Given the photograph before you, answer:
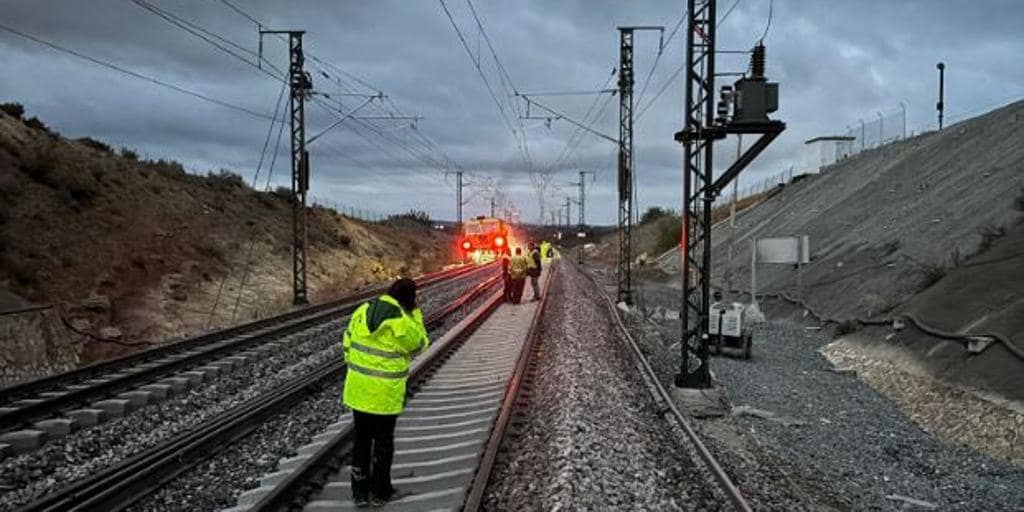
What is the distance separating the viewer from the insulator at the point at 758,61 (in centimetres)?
1183

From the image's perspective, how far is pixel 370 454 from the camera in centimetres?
690

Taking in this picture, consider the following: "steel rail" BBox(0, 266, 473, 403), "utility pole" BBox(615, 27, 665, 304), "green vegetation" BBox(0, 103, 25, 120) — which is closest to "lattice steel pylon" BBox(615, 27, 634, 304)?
"utility pole" BBox(615, 27, 665, 304)

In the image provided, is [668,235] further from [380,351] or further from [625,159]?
[380,351]

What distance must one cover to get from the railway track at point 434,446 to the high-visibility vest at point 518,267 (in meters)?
11.6

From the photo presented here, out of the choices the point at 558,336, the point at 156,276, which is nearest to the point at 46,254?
the point at 156,276

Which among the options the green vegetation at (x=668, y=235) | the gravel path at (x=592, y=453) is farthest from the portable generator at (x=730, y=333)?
the green vegetation at (x=668, y=235)

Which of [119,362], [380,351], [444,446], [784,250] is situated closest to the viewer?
[380,351]

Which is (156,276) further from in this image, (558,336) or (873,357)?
(873,357)

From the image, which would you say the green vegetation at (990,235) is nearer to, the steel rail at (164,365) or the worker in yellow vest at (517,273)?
the worker in yellow vest at (517,273)

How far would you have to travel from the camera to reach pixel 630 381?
1339 centimetres

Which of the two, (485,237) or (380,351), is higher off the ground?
(485,237)

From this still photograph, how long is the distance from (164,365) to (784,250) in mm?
17499

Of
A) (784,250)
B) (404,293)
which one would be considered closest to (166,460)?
(404,293)

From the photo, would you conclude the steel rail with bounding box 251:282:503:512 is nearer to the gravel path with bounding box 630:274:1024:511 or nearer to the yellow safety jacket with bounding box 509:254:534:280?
the gravel path with bounding box 630:274:1024:511
